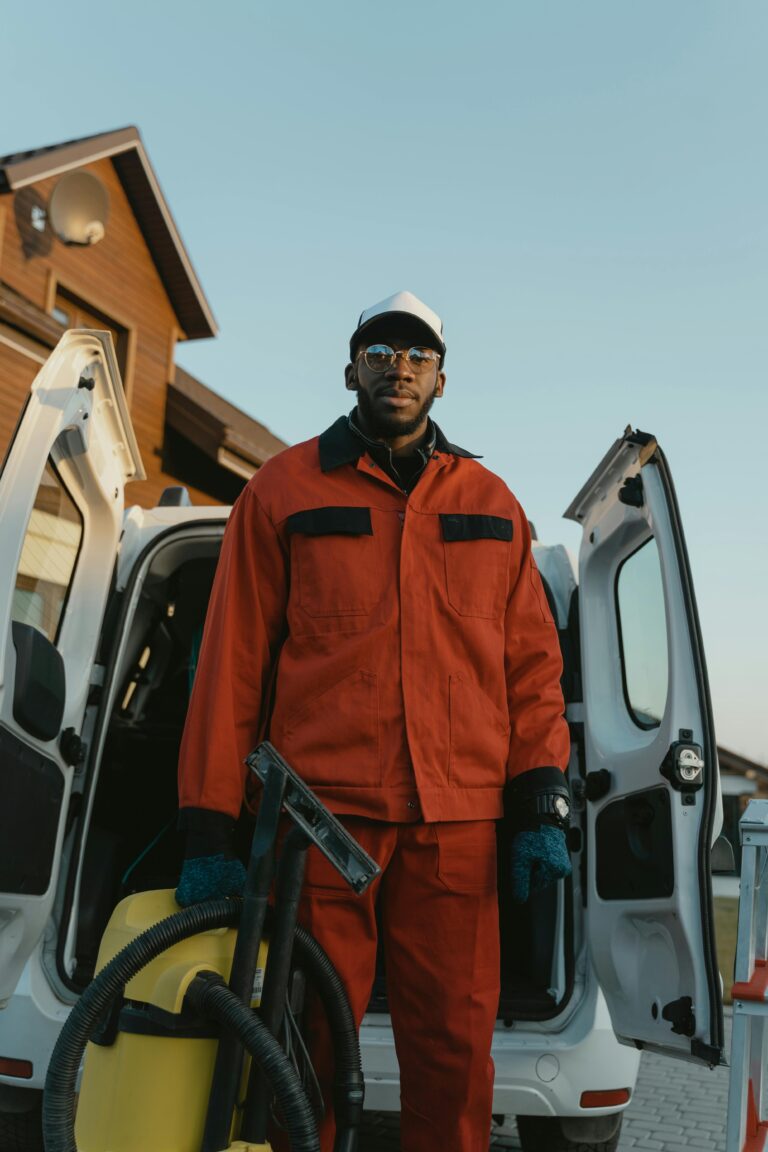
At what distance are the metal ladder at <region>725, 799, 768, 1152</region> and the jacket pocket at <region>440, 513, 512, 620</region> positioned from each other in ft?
2.53

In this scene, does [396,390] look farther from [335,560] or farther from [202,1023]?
[202,1023]

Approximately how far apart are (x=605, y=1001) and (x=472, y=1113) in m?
0.73

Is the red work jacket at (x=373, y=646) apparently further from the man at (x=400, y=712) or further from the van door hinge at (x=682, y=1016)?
the van door hinge at (x=682, y=1016)

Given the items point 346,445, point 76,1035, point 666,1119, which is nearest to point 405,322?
point 346,445

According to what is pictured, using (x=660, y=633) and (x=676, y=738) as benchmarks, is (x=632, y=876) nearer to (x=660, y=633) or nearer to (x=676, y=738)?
(x=676, y=738)

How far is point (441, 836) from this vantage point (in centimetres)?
256

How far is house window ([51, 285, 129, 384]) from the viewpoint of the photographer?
12.9 m

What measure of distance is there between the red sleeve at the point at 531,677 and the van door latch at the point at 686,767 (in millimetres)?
260

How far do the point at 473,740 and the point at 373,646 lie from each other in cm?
32

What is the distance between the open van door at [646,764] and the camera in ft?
9.02

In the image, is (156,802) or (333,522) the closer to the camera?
(333,522)

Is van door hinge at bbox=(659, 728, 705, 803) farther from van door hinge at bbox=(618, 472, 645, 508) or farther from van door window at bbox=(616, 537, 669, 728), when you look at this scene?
van door hinge at bbox=(618, 472, 645, 508)

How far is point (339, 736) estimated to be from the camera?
8.33 feet

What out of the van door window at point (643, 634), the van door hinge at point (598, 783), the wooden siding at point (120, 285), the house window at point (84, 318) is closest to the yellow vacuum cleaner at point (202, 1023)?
the van door window at point (643, 634)
